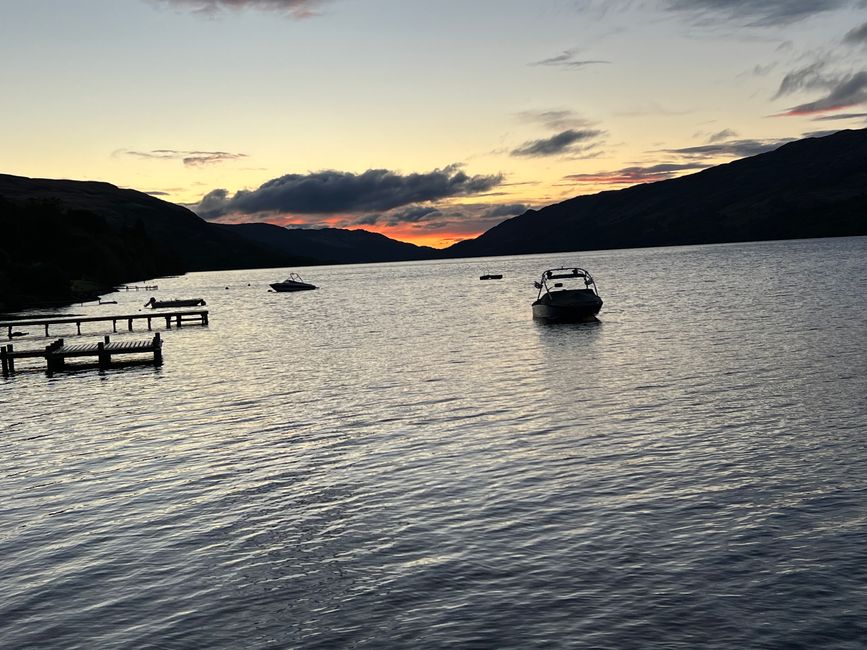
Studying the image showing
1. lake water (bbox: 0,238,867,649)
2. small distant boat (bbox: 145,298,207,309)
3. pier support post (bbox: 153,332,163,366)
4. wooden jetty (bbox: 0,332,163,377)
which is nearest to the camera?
lake water (bbox: 0,238,867,649)

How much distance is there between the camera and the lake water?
1325 centimetres

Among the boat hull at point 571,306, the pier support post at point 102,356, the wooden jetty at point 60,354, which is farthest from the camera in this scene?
the boat hull at point 571,306

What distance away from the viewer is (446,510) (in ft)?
63.0

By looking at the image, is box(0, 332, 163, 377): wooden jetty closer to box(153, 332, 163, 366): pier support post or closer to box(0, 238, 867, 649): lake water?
box(153, 332, 163, 366): pier support post

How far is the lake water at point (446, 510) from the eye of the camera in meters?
13.2

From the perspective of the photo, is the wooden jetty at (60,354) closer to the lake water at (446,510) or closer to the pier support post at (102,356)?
the pier support post at (102,356)

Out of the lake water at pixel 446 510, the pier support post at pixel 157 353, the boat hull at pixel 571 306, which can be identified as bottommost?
the lake water at pixel 446 510

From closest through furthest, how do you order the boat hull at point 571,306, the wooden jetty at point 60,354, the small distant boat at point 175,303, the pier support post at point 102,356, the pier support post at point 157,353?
the wooden jetty at point 60,354 < the pier support post at point 102,356 < the pier support post at point 157,353 < the boat hull at point 571,306 < the small distant boat at point 175,303

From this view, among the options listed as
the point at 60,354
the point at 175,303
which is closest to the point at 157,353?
the point at 60,354

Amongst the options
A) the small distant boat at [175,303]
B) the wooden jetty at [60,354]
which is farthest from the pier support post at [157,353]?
the small distant boat at [175,303]

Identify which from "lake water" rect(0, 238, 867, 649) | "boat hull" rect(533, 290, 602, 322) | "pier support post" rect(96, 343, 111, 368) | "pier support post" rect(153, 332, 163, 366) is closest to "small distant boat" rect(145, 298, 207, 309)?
"boat hull" rect(533, 290, 602, 322)

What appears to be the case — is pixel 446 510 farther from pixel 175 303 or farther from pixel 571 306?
pixel 175 303

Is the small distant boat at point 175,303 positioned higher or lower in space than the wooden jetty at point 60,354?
higher

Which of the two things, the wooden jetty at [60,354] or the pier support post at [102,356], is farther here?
the pier support post at [102,356]
